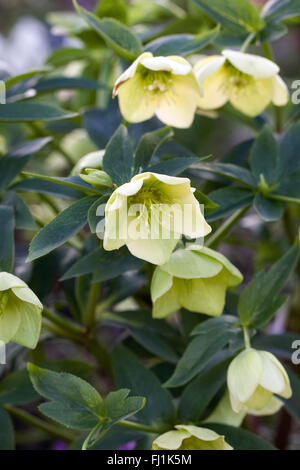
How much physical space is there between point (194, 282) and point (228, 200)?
4.3 inches

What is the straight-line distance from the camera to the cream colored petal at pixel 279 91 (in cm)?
74

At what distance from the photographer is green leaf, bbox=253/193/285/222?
69 cm

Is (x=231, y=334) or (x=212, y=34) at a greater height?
(x=212, y=34)

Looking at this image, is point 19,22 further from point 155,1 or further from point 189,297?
point 189,297

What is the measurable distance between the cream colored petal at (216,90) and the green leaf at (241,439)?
0.41 metres

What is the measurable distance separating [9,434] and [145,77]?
464 millimetres

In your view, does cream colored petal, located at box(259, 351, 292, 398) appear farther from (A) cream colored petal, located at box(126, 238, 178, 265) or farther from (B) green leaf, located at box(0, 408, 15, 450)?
(B) green leaf, located at box(0, 408, 15, 450)

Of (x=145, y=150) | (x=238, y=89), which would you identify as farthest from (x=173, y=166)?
(x=238, y=89)

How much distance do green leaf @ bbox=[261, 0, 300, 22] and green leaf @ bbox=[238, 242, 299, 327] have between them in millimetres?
346

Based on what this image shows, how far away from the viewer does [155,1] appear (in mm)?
1081

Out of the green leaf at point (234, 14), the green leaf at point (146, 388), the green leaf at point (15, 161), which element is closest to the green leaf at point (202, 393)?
the green leaf at point (146, 388)

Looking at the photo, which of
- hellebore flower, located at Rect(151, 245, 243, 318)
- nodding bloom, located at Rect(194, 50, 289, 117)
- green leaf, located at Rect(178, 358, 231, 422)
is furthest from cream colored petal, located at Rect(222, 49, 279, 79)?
green leaf, located at Rect(178, 358, 231, 422)

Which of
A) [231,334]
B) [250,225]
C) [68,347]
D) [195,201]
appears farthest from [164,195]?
[68,347]

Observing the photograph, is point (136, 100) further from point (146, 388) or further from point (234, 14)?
point (146, 388)
